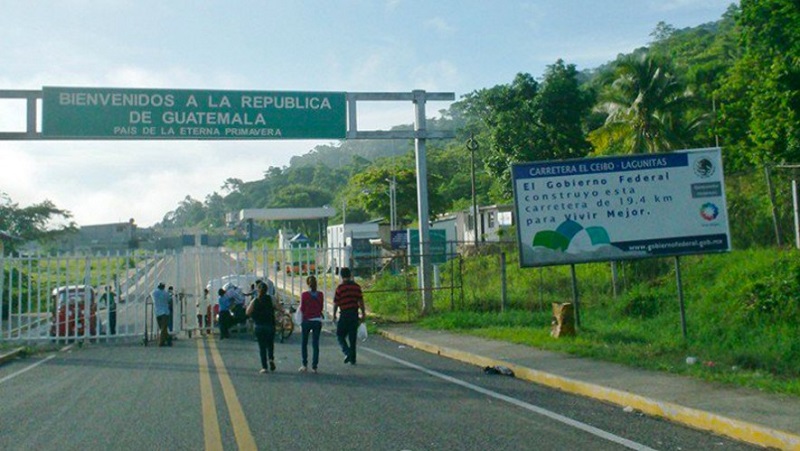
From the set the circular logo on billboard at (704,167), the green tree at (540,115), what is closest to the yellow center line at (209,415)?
the circular logo on billboard at (704,167)

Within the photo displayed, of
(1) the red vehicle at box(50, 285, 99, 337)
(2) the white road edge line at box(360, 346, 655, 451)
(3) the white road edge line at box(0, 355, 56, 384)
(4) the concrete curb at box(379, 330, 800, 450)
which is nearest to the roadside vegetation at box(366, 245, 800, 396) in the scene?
(4) the concrete curb at box(379, 330, 800, 450)

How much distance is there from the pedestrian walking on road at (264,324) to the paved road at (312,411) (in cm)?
34

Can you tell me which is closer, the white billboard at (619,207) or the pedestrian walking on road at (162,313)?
the white billboard at (619,207)

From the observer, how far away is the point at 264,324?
43.5 feet

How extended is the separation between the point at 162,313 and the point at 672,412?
13.8m

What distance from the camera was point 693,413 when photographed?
8.33 m

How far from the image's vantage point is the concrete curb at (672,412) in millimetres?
7242

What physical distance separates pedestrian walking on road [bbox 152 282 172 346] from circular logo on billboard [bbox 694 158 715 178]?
12.6 m

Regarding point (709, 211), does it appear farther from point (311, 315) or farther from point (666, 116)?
point (666, 116)

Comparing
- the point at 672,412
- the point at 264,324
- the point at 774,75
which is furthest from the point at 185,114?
the point at 774,75

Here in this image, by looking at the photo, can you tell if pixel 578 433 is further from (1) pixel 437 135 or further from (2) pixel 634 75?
(2) pixel 634 75

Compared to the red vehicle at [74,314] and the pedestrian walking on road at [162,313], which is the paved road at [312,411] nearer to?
the pedestrian walking on road at [162,313]

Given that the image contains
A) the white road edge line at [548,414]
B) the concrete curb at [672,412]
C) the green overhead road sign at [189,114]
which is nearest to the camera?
the concrete curb at [672,412]

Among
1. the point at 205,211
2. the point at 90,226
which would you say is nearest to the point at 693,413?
the point at 90,226
